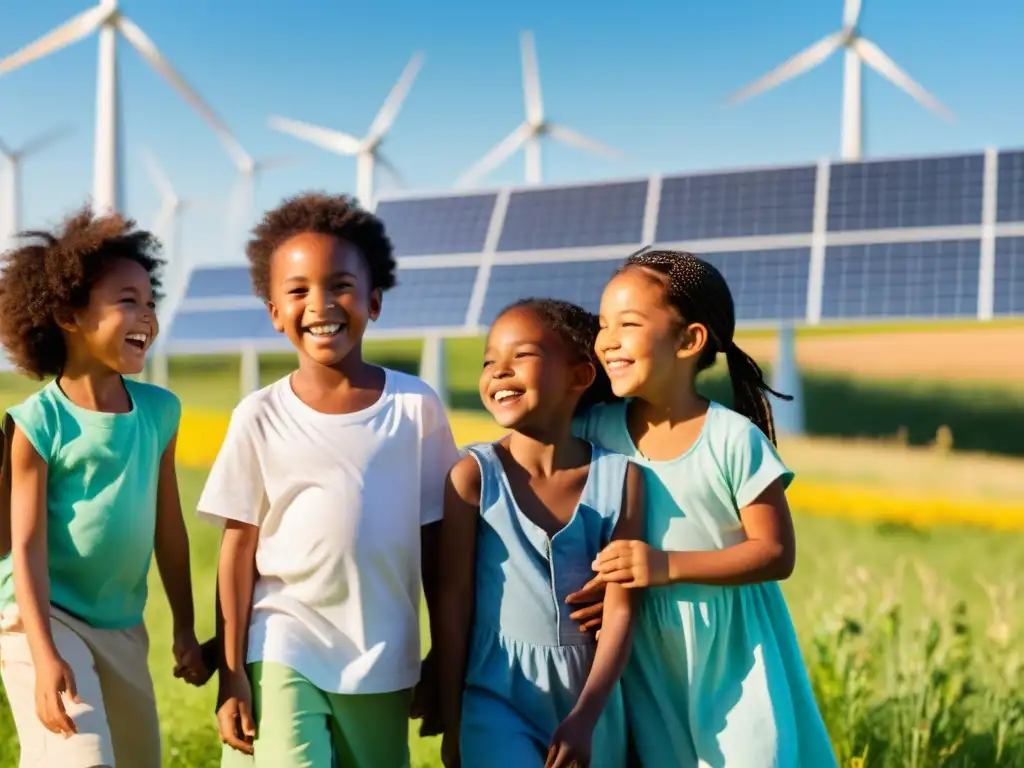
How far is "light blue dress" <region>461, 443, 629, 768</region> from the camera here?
293 cm

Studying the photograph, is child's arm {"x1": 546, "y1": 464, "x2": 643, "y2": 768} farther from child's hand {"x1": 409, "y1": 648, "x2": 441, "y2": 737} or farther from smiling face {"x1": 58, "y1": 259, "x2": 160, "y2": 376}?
smiling face {"x1": 58, "y1": 259, "x2": 160, "y2": 376}

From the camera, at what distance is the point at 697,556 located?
294cm

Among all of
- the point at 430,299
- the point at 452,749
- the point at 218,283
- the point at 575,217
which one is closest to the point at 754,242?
the point at 575,217

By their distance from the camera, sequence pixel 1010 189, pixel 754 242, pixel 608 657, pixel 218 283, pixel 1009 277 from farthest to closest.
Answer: pixel 218 283
pixel 754 242
pixel 1010 189
pixel 1009 277
pixel 608 657

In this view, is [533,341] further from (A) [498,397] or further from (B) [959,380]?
(B) [959,380]

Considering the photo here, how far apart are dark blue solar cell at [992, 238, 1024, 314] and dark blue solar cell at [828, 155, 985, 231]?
2.29ft

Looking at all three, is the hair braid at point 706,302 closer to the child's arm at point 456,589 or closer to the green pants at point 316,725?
the child's arm at point 456,589

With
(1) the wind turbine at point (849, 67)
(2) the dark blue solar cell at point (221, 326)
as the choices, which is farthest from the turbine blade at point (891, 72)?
(2) the dark blue solar cell at point (221, 326)

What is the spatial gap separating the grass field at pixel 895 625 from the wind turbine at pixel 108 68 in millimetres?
5032

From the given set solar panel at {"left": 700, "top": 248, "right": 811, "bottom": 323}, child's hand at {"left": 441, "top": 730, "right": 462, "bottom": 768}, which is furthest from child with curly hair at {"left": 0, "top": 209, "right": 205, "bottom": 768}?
solar panel at {"left": 700, "top": 248, "right": 811, "bottom": 323}

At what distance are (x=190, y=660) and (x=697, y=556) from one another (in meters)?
1.38

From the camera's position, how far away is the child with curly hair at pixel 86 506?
10.0 feet

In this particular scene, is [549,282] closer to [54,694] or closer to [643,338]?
[643,338]

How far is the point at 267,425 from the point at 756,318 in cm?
1257
